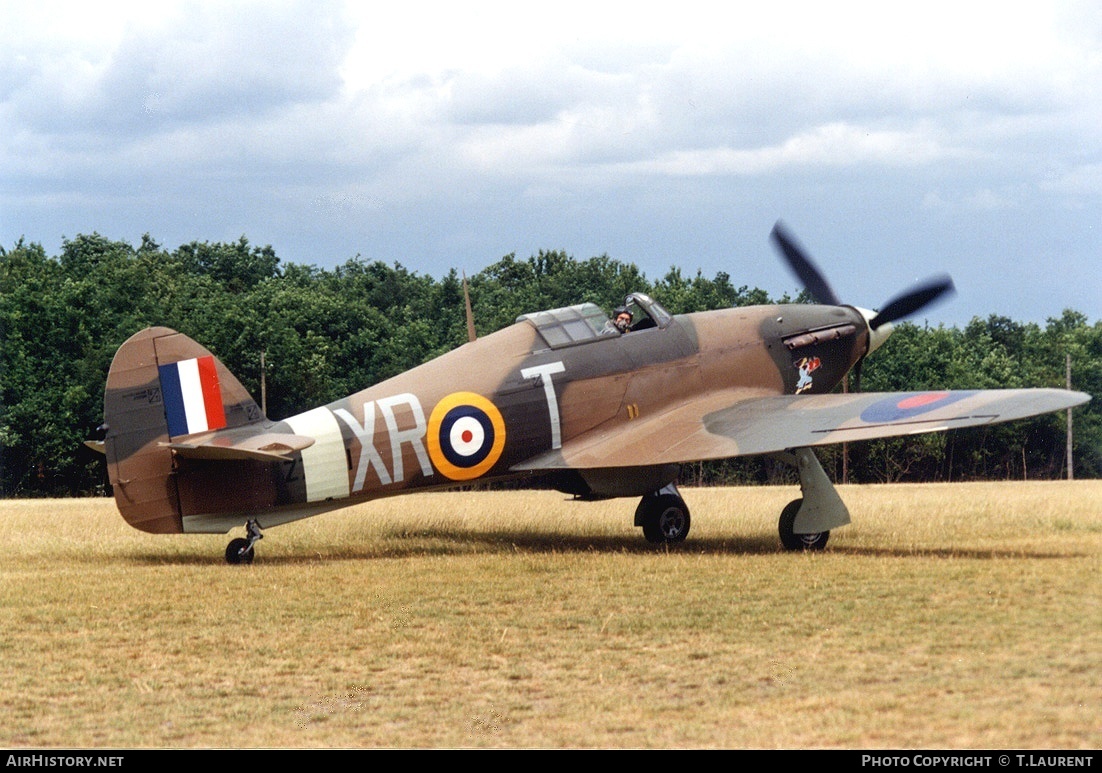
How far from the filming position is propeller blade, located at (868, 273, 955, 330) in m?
16.6

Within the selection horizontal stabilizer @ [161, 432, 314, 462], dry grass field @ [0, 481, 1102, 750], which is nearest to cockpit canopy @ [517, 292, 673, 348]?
dry grass field @ [0, 481, 1102, 750]

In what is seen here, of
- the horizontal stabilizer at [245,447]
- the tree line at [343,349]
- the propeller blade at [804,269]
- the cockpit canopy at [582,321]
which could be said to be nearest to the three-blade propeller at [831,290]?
the propeller blade at [804,269]

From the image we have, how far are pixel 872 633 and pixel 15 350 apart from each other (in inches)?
1681

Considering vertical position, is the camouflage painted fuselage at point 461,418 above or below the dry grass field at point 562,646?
above

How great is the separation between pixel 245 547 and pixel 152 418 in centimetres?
155

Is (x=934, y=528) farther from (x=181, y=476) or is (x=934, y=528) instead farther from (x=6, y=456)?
(x=6, y=456)

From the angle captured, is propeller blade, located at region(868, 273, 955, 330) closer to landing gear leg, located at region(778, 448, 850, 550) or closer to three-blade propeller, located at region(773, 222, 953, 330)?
three-blade propeller, located at region(773, 222, 953, 330)

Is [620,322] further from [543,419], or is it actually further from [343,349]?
[343,349]

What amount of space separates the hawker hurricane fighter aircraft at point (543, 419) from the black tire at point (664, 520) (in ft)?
0.06

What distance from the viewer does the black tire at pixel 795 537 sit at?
13.9 meters

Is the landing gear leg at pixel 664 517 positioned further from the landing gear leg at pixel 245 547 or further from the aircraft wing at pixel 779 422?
the landing gear leg at pixel 245 547

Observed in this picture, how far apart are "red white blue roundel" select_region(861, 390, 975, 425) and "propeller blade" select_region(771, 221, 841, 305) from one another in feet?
13.9

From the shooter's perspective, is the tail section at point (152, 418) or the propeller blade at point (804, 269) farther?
the propeller blade at point (804, 269)

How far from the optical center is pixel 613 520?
60.2 feet
